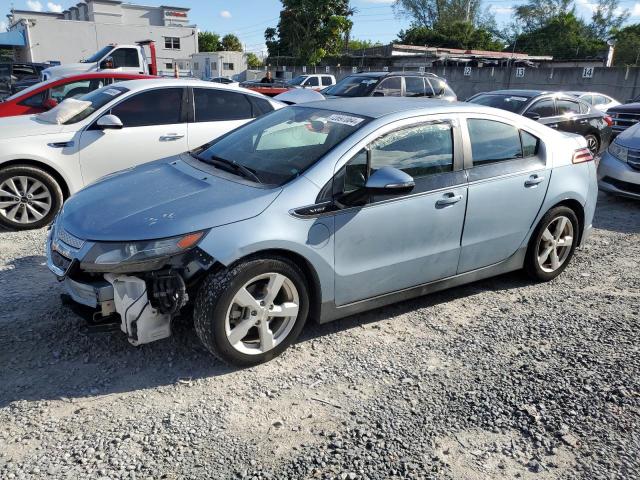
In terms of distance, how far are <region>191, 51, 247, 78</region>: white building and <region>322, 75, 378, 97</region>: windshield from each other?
35197 mm

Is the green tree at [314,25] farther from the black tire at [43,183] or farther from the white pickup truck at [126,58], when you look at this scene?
the black tire at [43,183]

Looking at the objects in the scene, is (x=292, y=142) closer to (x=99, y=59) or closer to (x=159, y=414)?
(x=159, y=414)

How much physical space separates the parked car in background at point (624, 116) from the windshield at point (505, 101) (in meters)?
4.53

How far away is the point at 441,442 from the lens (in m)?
2.72

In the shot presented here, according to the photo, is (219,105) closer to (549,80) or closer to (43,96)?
(43,96)

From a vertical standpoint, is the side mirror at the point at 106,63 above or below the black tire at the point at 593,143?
above

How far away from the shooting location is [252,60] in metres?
62.0

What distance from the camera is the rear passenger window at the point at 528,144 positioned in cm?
439

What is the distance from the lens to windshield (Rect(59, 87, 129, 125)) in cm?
598

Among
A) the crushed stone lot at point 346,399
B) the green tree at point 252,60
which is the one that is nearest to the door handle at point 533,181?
the crushed stone lot at point 346,399

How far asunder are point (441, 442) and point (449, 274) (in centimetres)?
157

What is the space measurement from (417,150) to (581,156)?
74.6 inches

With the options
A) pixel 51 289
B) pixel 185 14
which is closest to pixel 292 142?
pixel 51 289

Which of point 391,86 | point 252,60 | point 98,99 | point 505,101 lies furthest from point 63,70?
point 252,60
